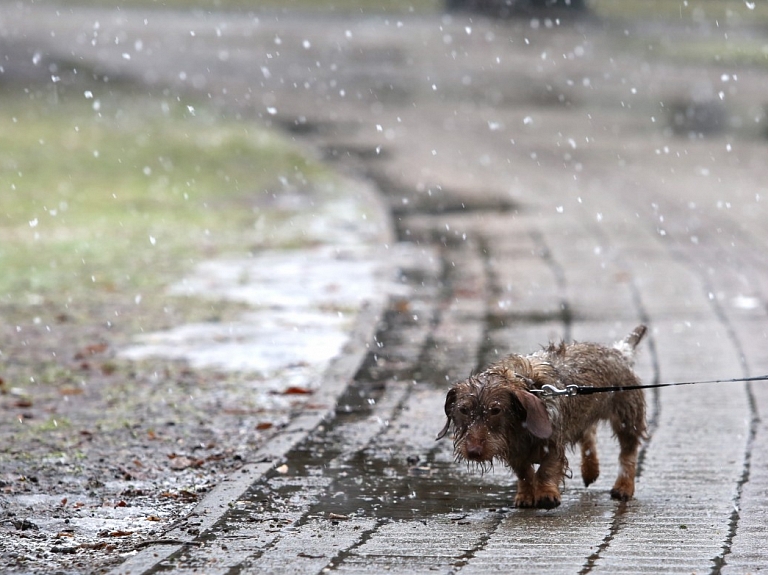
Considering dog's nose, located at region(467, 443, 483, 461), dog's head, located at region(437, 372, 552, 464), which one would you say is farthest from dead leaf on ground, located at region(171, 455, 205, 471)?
dog's nose, located at region(467, 443, 483, 461)

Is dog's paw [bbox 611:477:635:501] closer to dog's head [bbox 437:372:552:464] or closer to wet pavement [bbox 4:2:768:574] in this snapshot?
wet pavement [bbox 4:2:768:574]

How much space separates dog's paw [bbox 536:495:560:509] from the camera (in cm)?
680

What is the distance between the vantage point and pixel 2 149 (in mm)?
26750

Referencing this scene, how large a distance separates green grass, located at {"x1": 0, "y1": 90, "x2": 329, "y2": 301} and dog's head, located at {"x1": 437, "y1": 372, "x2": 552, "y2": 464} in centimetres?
840

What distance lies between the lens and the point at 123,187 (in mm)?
22703

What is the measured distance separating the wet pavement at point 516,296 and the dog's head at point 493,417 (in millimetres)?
407

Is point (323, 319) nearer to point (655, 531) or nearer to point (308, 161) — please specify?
point (655, 531)

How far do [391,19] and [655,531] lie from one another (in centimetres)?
3775

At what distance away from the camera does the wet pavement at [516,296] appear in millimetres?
6301

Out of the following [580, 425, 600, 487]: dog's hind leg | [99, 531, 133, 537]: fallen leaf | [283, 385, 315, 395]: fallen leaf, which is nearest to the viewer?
[99, 531, 133, 537]: fallen leaf

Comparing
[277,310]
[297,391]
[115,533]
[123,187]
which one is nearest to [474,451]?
[115,533]

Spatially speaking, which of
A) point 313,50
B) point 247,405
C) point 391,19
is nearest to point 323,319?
point 247,405

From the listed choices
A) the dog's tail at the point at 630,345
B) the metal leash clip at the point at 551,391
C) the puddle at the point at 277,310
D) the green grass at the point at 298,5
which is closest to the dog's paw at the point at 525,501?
the metal leash clip at the point at 551,391

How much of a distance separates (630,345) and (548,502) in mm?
1271
